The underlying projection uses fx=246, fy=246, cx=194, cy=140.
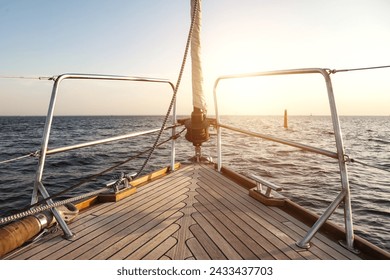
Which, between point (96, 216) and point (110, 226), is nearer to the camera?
point (110, 226)

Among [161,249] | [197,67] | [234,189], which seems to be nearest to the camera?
[161,249]

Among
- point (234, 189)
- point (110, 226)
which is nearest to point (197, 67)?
point (234, 189)

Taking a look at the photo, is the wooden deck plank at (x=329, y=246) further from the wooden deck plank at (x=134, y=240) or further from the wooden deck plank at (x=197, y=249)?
the wooden deck plank at (x=134, y=240)

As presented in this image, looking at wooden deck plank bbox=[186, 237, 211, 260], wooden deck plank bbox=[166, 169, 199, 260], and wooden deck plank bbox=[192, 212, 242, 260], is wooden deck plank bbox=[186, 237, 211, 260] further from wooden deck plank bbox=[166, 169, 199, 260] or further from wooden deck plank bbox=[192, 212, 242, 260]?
wooden deck plank bbox=[192, 212, 242, 260]

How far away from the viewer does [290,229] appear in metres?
2.22

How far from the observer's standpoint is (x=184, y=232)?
84.7 inches

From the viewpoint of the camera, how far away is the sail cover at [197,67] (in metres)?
3.53

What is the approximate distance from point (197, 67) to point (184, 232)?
2.34 meters

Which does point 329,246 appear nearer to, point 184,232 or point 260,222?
point 260,222

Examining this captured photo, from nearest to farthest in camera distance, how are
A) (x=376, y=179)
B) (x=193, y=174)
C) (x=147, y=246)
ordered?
(x=147, y=246), (x=193, y=174), (x=376, y=179)

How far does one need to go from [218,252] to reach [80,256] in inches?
40.4

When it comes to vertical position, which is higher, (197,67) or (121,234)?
(197,67)
